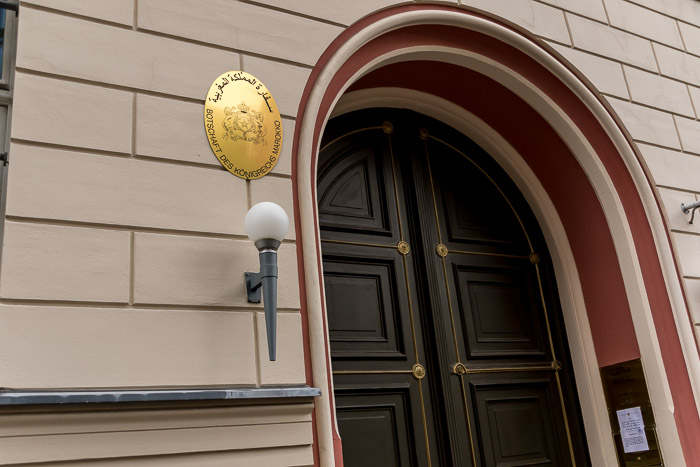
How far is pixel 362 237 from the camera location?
4.36m

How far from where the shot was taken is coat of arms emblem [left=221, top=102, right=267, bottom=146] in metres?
3.21

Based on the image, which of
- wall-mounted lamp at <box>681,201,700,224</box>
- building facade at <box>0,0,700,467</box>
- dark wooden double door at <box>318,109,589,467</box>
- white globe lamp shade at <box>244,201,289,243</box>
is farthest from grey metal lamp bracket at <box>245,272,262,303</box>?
wall-mounted lamp at <box>681,201,700,224</box>

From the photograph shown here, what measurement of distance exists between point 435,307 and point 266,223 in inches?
76.0

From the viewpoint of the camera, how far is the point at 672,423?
13.4 feet

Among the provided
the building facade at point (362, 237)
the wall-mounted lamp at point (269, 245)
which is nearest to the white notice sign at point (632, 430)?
the building facade at point (362, 237)

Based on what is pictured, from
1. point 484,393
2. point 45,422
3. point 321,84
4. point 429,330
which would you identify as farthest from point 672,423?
point 45,422

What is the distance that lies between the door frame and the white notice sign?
0.35 feet

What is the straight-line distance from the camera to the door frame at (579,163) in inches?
148

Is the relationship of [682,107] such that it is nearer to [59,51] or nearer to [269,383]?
[269,383]

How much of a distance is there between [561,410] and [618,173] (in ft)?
5.44

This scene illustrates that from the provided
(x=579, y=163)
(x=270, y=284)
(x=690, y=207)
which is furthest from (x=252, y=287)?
(x=690, y=207)

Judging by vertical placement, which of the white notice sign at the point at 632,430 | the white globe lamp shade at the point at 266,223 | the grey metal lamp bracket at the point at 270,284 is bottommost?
the white notice sign at the point at 632,430

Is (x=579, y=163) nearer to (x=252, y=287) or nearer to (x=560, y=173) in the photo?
(x=560, y=173)

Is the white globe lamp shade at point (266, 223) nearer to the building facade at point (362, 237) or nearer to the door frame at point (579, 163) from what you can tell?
the building facade at point (362, 237)
